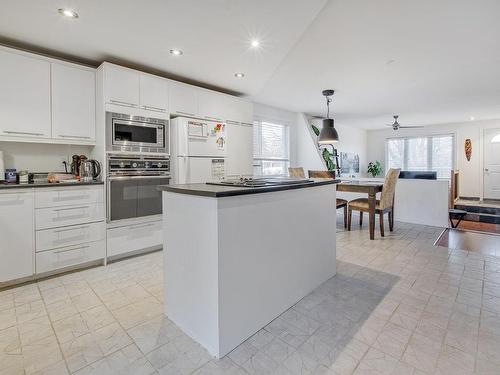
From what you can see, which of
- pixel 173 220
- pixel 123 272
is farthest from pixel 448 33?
pixel 123 272

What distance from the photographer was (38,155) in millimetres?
2924

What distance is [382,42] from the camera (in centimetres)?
280

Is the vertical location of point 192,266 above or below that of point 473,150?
below

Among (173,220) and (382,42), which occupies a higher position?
(382,42)

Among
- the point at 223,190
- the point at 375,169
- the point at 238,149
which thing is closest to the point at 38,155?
the point at 238,149

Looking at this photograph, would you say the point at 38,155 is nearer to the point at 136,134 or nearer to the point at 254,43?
the point at 136,134

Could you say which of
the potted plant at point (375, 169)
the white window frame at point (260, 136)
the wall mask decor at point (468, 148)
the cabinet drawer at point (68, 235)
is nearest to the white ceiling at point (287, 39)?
the white window frame at point (260, 136)

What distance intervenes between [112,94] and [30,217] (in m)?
1.44

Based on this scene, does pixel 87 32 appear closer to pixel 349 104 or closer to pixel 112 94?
pixel 112 94

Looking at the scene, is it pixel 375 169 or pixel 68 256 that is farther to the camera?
pixel 375 169

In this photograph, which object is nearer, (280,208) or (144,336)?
(144,336)

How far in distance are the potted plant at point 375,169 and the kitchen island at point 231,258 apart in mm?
7641

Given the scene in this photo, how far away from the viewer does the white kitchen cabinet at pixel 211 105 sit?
3637mm

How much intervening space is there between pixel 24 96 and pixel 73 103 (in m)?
0.40
